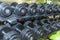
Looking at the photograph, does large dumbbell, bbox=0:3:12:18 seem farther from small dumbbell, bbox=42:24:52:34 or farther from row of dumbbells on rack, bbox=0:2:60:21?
small dumbbell, bbox=42:24:52:34

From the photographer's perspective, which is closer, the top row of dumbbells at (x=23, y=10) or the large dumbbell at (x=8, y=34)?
the large dumbbell at (x=8, y=34)

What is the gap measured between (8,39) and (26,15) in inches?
10.4

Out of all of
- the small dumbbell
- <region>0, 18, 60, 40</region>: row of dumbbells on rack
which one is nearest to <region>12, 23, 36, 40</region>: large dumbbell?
<region>0, 18, 60, 40</region>: row of dumbbells on rack

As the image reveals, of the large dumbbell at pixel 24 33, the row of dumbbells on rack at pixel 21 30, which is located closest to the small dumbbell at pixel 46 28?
the row of dumbbells on rack at pixel 21 30

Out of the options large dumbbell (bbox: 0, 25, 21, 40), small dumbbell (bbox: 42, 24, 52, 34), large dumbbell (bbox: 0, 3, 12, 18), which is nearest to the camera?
large dumbbell (bbox: 0, 25, 21, 40)

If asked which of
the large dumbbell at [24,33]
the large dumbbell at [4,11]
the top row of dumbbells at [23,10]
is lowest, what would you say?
the large dumbbell at [24,33]

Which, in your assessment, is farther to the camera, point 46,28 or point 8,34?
point 46,28

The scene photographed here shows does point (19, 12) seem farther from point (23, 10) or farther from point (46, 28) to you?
point (46, 28)

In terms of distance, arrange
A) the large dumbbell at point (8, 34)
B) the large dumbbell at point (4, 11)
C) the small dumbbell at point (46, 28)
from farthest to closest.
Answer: the small dumbbell at point (46, 28), the large dumbbell at point (4, 11), the large dumbbell at point (8, 34)

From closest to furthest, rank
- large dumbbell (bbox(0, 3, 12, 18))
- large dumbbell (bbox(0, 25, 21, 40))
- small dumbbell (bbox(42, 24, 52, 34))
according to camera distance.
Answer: large dumbbell (bbox(0, 25, 21, 40)), large dumbbell (bbox(0, 3, 12, 18)), small dumbbell (bbox(42, 24, 52, 34))

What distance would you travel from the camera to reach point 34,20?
0.92m

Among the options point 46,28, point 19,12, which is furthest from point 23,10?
point 46,28

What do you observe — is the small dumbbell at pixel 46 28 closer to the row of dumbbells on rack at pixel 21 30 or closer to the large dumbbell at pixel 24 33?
the row of dumbbells on rack at pixel 21 30

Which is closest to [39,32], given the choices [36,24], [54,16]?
[36,24]
